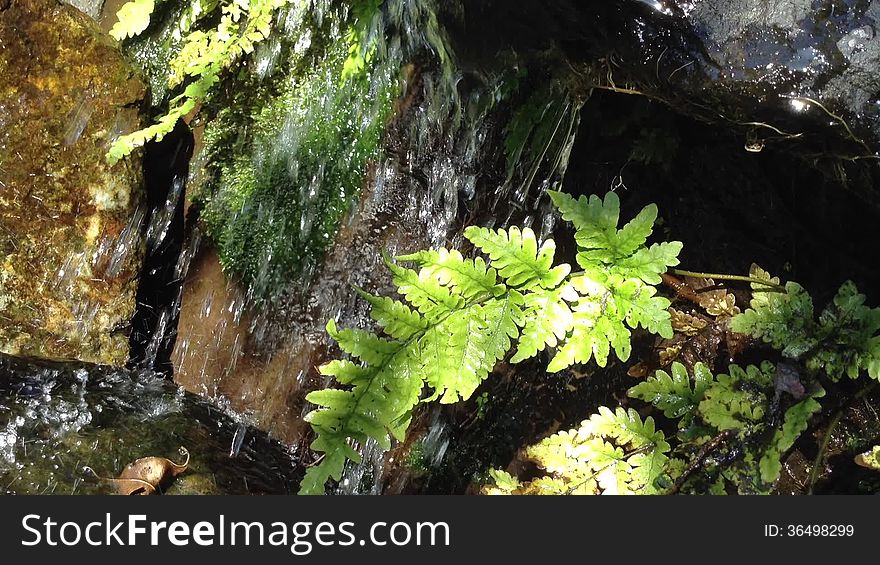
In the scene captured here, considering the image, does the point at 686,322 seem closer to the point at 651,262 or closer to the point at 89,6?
the point at 651,262

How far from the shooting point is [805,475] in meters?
2.68

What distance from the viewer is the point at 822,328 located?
2.34 m

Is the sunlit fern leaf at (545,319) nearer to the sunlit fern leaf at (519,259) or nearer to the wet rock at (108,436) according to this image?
the sunlit fern leaf at (519,259)

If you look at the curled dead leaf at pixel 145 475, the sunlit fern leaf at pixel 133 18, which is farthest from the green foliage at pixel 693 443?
the sunlit fern leaf at pixel 133 18

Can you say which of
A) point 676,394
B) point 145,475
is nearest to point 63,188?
point 145,475

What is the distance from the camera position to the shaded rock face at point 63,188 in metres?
3.63

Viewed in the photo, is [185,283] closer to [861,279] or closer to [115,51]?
[115,51]

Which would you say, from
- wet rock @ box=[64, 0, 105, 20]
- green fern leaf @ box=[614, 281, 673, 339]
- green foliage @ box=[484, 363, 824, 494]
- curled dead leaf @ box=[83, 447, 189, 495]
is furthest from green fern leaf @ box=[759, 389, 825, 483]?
wet rock @ box=[64, 0, 105, 20]

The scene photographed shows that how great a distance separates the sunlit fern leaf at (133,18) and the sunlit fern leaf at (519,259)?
8.72 feet

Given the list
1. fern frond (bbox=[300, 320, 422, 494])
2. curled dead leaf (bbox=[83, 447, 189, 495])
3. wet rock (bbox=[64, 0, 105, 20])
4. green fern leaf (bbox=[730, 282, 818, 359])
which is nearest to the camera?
fern frond (bbox=[300, 320, 422, 494])

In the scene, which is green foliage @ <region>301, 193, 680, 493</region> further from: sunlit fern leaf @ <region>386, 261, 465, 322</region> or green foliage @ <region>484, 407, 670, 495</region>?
green foliage @ <region>484, 407, 670, 495</region>

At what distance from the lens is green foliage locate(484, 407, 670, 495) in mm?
2328

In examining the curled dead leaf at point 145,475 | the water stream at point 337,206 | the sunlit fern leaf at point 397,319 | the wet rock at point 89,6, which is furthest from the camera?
the wet rock at point 89,6

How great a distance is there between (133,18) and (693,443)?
3.44 m
